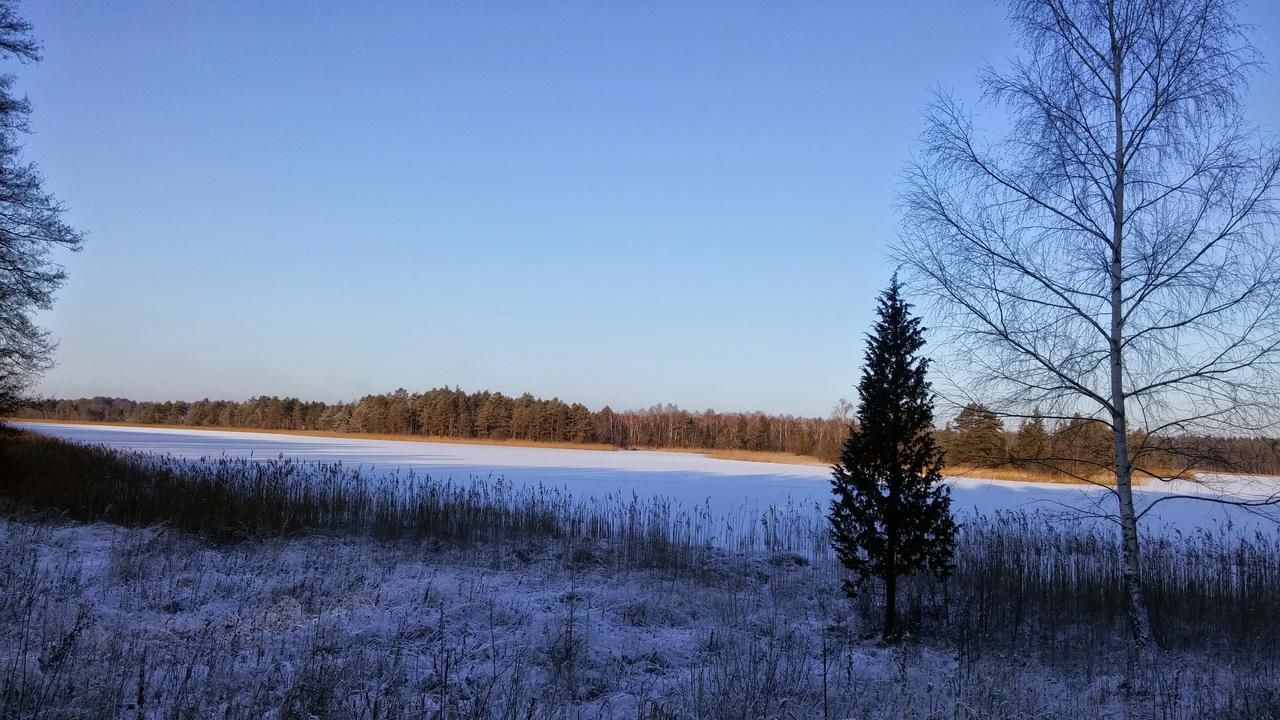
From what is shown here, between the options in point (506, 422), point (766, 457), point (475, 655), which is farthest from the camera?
point (506, 422)

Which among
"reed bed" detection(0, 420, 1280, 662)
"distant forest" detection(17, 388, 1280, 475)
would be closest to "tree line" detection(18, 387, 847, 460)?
"distant forest" detection(17, 388, 1280, 475)

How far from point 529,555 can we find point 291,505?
4.84 metres

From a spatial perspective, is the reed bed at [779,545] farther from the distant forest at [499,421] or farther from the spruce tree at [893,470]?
the distant forest at [499,421]

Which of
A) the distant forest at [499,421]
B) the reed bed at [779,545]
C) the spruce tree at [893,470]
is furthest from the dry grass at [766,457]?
the spruce tree at [893,470]

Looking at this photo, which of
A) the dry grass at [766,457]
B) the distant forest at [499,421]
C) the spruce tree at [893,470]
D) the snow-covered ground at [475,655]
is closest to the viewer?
the snow-covered ground at [475,655]


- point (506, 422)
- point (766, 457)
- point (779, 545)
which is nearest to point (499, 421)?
point (506, 422)

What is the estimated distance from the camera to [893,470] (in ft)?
23.9

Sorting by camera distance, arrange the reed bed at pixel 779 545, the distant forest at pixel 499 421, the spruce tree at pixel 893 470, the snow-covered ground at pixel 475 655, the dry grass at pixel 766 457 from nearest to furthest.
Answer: the snow-covered ground at pixel 475 655 → the spruce tree at pixel 893 470 → the reed bed at pixel 779 545 → the dry grass at pixel 766 457 → the distant forest at pixel 499 421

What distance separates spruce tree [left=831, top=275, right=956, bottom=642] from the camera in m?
7.25

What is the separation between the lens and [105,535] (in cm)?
1055

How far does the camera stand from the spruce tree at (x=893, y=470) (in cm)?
725

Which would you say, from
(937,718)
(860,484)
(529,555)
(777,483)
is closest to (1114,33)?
(860,484)

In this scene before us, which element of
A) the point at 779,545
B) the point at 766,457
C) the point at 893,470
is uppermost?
the point at 893,470

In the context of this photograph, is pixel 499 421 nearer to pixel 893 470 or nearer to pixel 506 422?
pixel 506 422
